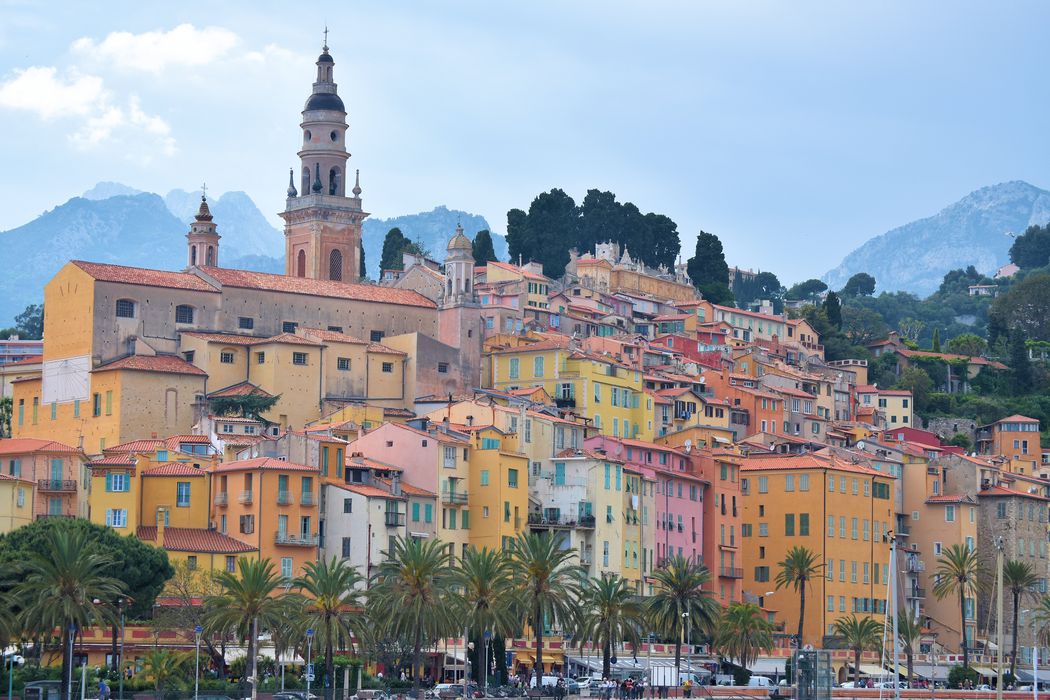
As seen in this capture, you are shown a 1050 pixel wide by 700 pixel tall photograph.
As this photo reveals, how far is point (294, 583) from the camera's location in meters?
75.4

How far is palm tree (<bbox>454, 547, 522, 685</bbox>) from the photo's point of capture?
249ft

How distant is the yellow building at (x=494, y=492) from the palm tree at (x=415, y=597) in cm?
1577

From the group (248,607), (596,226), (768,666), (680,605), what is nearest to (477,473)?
(680,605)

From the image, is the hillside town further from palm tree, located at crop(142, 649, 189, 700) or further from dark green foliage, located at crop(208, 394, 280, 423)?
palm tree, located at crop(142, 649, 189, 700)

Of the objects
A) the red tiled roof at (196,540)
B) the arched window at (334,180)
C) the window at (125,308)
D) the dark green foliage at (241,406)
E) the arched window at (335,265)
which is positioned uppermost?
the arched window at (334,180)

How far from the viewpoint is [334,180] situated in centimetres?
13062

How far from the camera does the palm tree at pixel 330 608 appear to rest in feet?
235

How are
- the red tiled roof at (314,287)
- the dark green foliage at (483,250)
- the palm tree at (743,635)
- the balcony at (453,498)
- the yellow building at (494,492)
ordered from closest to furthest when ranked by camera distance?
the palm tree at (743,635), the balcony at (453,498), the yellow building at (494,492), the red tiled roof at (314,287), the dark green foliage at (483,250)

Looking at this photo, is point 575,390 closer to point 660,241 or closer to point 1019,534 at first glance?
point 1019,534

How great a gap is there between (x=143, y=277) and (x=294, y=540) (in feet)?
88.0

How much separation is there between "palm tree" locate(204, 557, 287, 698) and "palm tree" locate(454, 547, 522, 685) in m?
7.58

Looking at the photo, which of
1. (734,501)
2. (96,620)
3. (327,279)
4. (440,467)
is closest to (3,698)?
(96,620)

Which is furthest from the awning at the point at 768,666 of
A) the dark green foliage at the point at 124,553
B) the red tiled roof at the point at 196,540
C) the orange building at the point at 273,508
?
the dark green foliage at the point at 124,553

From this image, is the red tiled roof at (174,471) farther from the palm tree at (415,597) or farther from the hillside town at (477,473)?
the palm tree at (415,597)
